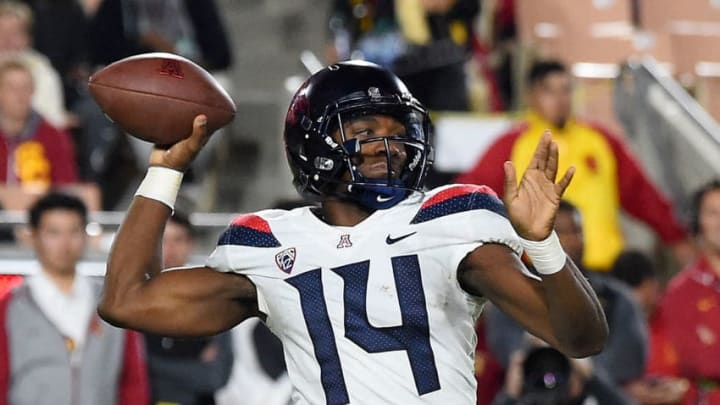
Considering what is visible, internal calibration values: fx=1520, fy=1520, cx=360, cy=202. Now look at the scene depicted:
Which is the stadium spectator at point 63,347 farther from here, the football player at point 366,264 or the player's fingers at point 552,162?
the player's fingers at point 552,162

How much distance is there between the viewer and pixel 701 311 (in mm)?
5758

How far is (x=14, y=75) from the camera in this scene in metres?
6.61

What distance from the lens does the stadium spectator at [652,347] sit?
18.2ft

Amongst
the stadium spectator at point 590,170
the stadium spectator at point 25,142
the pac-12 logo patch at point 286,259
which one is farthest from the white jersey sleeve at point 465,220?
the stadium spectator at point 25,142

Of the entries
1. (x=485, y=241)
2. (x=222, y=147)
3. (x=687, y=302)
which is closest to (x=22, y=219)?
(x=222, y=147)

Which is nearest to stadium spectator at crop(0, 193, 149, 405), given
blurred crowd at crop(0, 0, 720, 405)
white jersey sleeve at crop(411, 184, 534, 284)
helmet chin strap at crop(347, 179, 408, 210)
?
blurred crowd at crop(0, 0, 720, 405)

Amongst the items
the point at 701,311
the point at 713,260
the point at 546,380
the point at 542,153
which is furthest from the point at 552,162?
the point at 713,260

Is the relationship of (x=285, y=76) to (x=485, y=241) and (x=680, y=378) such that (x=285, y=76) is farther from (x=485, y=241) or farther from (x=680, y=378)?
(x=485, y=241)

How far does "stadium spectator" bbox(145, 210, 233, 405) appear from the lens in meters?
5.33

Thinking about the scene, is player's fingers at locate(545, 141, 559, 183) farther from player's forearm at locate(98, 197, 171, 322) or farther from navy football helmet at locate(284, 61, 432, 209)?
player's forearm at locate(98, 197, 171, 322)

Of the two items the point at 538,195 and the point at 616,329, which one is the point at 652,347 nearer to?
the point at 616,329

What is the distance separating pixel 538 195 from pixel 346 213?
47cm

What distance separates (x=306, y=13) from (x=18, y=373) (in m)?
4.66

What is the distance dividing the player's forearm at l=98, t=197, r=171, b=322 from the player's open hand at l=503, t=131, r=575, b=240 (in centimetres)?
75
